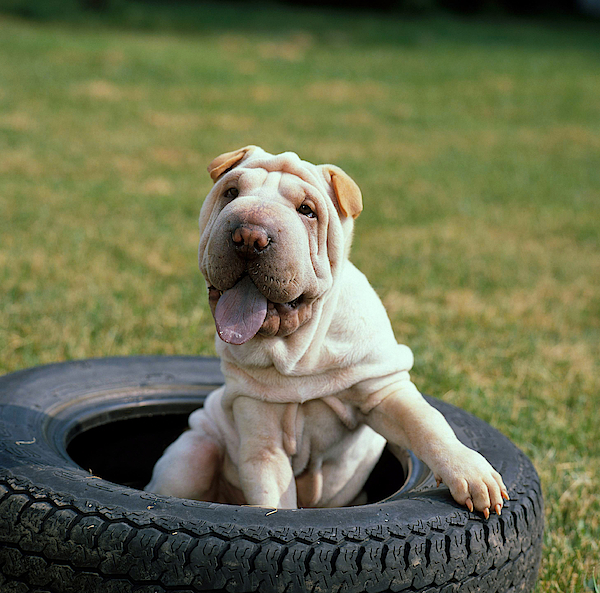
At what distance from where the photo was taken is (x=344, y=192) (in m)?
1.96

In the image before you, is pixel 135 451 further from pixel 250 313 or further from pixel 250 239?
pixel 250 239

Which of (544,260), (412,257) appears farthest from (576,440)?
(544,260)

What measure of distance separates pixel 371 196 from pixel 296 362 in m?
6.33

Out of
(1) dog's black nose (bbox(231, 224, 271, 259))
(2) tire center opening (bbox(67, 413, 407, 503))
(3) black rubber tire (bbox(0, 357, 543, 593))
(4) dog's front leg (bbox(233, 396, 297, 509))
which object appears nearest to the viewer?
(3) black rubber tire (bbox(0, 357, 543, 593))

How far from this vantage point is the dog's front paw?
1.79m

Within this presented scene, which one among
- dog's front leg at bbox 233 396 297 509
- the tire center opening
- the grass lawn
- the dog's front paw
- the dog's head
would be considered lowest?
the grass lawn

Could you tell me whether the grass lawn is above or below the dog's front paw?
below

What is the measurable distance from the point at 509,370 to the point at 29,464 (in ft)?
9.45

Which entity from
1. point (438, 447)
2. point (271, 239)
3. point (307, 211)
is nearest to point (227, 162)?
point (307, 211)

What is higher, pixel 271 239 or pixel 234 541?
pixel 271 239

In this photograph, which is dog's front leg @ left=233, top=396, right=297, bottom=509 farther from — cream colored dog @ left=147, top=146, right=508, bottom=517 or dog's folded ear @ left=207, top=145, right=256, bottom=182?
dog's folded ear @ left=207, top=145, right=256, bottom=182

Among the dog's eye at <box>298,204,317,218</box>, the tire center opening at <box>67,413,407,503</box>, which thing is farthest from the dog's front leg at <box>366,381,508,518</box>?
the dog's eye at <box>298,204,317,218</box>

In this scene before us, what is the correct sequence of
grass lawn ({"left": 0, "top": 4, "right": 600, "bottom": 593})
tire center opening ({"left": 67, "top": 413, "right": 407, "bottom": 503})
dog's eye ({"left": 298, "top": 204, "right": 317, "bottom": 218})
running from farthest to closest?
grass lawn ({"left": 0, "top": 4, "right": 600, "bottom": 593}), tire center opening ({"left": 67, "top": 413, "right": 407, "bottom": 503}), dog's eye ({"left": 298, "top": 204, "right": 317, "bottom": 218})

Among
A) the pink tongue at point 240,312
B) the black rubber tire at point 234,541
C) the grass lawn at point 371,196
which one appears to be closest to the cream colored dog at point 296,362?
the pink tongue at point 240,312
